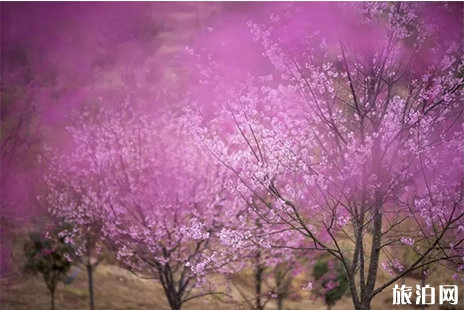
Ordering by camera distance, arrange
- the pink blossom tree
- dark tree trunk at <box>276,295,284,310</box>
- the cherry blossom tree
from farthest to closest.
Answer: dark tree trunk at <box>276,295,284,310</box> → the pink blossom tree → the cherry blossom tree

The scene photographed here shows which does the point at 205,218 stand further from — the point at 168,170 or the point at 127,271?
the point at 127,271

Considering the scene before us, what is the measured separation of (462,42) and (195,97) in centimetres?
172

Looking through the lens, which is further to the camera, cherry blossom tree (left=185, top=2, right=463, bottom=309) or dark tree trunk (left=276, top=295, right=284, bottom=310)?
dark tree trunk (left=276, top=295, right=284, bottom=310)

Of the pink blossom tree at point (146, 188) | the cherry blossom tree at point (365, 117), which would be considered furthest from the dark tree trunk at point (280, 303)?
the cherry blossom tree at point (365, 117)

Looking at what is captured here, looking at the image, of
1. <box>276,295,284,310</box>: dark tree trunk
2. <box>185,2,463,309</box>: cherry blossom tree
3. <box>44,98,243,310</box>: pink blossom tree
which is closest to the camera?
<box>185,2,463,309</box>: cherry blossom tree

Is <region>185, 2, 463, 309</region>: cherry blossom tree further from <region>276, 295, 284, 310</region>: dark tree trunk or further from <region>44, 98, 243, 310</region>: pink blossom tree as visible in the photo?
<region>276, 295, 284, 310</region>: dark tree trunk

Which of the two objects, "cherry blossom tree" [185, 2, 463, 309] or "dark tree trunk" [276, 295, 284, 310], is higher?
"cherry blossom tree" [185, 2, 463, 309]

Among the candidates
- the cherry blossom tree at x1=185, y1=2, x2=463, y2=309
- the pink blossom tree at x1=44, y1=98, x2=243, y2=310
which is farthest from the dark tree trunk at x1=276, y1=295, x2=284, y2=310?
the cherry blossom tree at x1=185, y1=2, x2=463, y2=309

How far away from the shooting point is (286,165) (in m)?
3.43

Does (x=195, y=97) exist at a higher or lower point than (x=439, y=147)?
higher

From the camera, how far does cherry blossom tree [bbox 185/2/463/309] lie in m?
3.12

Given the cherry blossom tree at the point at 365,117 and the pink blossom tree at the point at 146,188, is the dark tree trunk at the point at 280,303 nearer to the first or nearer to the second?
the pink blossom tree at the point at 146,188

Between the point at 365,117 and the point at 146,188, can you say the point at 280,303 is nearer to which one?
the point at 146,188

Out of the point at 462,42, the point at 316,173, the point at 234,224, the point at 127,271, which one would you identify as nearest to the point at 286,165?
the point at 316,173
